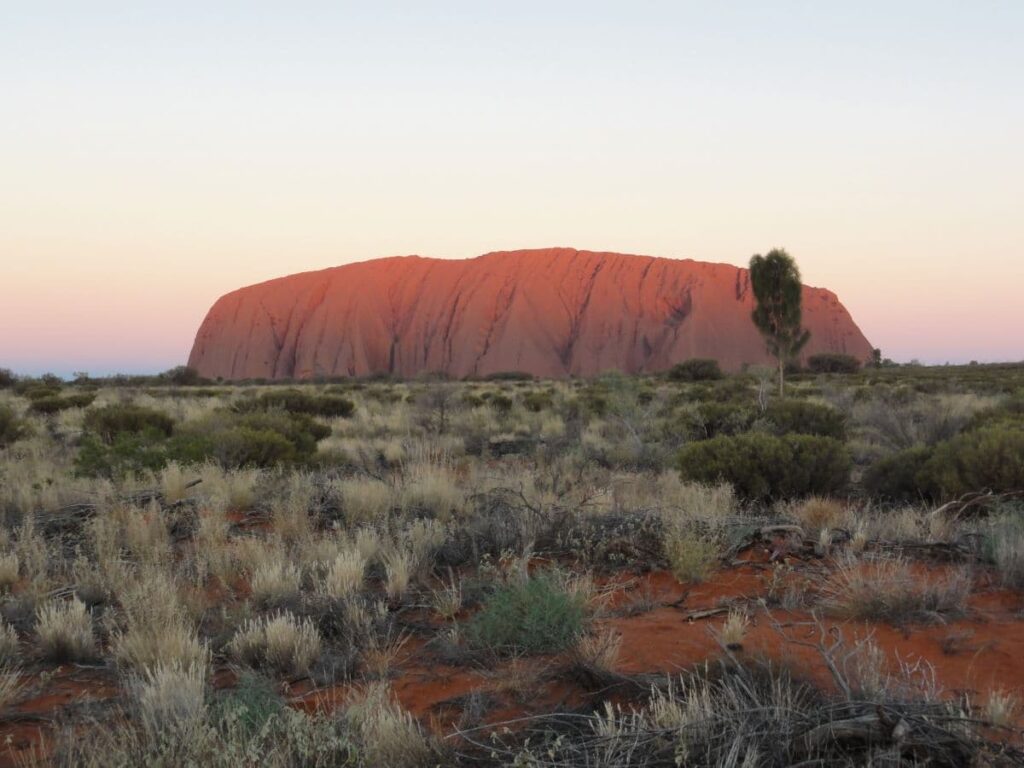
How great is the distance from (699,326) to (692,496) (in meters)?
65.7

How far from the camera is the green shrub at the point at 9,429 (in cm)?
1367

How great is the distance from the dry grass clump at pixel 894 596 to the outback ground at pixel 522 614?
0.6 inches

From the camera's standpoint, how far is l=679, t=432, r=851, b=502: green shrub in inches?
324

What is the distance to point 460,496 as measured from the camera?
7.24 meters

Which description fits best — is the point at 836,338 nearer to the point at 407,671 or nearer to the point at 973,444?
the point at 973,444

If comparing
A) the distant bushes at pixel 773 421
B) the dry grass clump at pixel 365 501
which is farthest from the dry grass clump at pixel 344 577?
the distant bushes at pixel 773 421

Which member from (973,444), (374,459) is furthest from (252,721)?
(374,459)

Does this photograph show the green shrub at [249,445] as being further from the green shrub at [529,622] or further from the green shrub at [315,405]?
the green shrub at [315,405]

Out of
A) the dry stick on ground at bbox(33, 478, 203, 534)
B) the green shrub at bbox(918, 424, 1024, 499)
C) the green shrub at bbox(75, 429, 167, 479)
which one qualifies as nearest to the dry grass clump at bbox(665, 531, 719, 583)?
the green shrub at bbox(918, 424, 1024, 499)

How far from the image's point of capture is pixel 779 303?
22547mm

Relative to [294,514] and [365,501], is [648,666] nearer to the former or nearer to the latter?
[294,514]

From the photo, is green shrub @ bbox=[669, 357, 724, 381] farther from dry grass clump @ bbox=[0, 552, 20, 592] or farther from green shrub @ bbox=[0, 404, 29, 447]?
dry grass clump @ bbox=[0, 552, 20, 592]

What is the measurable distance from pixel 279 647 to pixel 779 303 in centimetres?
2113

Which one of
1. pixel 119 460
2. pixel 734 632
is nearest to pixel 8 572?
pixel 119 460
